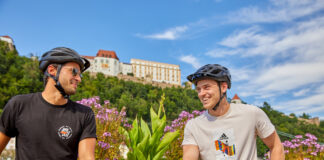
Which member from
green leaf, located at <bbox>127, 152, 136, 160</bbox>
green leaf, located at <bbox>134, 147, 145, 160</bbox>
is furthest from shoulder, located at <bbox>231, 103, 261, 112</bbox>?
green leaf, located at <bbox>127, 152, 136, 160</bbox>

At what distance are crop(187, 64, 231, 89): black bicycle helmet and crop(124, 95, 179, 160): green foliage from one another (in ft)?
6.51

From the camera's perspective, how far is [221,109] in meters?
2.55

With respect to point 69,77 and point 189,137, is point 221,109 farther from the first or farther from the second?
point 69,77

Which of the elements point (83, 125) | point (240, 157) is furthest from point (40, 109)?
point (240, 157)

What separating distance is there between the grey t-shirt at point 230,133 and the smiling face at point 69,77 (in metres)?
1.16

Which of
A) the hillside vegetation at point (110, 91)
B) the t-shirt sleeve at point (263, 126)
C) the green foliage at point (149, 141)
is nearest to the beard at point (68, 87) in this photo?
the t-shirt sleeve at point (263, 126)

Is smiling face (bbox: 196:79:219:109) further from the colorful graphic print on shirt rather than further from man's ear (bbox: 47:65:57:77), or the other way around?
man's ear (bbox: 47:65:57:77)

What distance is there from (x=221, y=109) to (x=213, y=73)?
36 centimetres

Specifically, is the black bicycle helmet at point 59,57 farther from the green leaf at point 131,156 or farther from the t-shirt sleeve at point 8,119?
the green leaf at point 131,156

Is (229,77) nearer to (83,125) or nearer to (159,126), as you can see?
(83,125)

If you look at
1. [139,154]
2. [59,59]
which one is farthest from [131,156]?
[59,59]

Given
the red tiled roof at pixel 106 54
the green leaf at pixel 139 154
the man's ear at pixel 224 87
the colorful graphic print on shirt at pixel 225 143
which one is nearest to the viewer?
the colorful graphic print on shirt at pixel 225 143

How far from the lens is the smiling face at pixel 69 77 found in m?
2.14

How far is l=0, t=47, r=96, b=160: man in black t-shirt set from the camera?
80.0 inches
